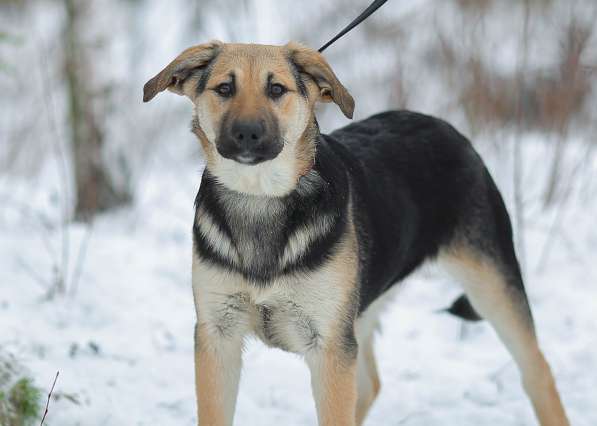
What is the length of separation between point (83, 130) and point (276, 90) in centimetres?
500

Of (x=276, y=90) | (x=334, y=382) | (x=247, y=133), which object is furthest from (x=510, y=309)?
(x=247, y=133)

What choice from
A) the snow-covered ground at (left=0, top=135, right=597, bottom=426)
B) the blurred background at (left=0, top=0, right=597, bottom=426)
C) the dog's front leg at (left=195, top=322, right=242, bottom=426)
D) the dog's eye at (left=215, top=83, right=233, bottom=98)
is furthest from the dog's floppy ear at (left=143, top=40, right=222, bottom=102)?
the snow-covered ground at (left=0, top=135, right=597, bottom=426)

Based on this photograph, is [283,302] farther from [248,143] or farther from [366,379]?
[366,379]

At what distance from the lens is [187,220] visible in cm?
803

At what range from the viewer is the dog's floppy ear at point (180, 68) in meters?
3.13

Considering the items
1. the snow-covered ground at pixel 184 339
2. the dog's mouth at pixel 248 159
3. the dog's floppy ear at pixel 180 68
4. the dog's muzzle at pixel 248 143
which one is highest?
the dog's floppy ear at pixel 180 68

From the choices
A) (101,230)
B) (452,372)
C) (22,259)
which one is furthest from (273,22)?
(452,372)

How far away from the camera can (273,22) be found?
42.1 ft

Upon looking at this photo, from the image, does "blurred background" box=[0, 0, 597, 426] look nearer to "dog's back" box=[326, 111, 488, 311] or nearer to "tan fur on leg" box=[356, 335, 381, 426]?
"tan fur on leg" box=[356, 335, 381, 426]

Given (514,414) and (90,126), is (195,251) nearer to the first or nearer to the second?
(514,414)

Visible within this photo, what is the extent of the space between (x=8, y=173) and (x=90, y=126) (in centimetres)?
170

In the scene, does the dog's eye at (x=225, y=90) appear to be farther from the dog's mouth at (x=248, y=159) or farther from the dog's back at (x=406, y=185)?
the dog's back at (x=406, y=185)

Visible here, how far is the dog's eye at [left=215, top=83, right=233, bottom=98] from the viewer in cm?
316

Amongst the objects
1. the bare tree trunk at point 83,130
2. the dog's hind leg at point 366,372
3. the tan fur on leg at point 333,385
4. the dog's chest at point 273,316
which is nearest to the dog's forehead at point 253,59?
the dog's chest at point 273,316
